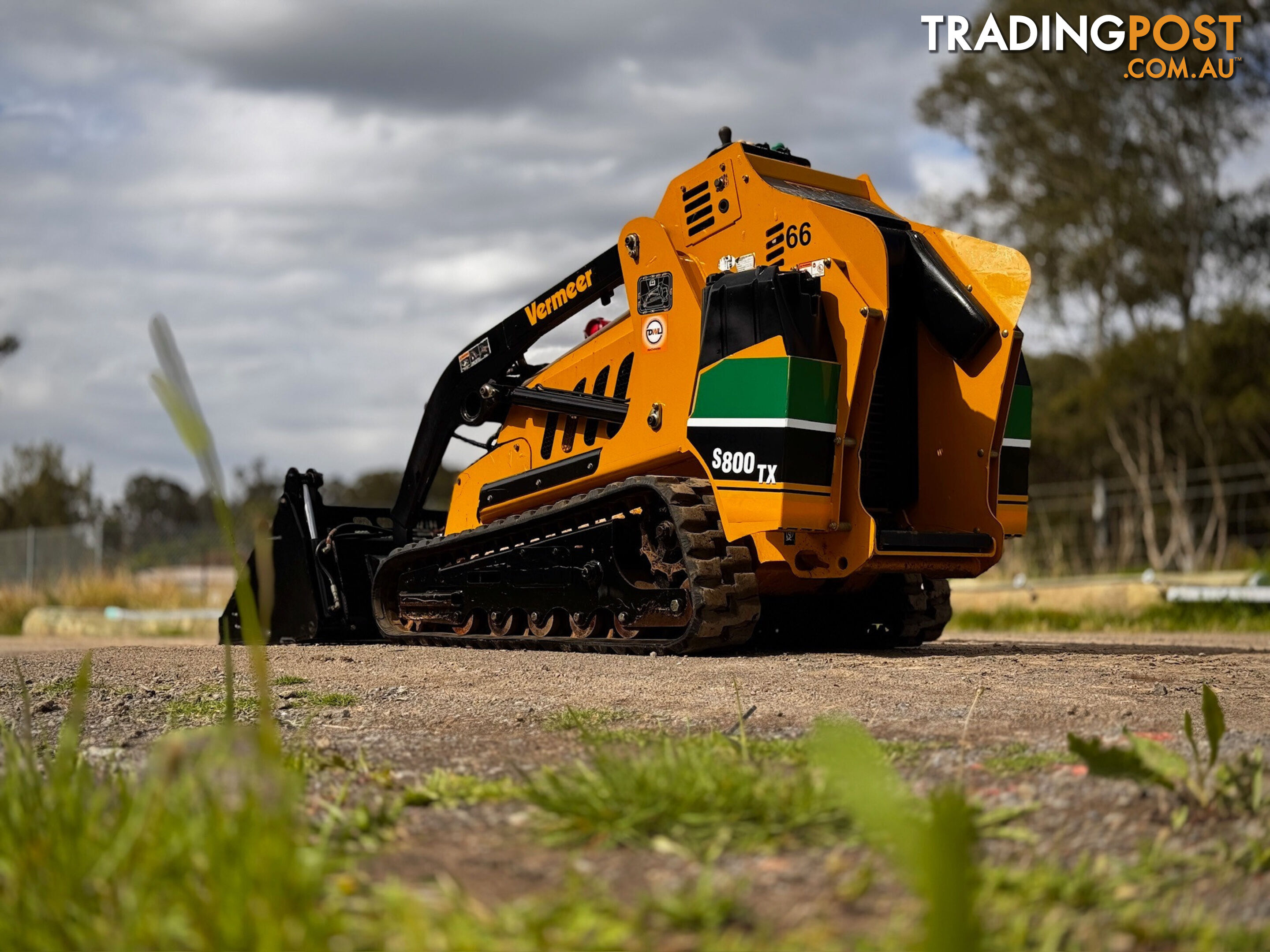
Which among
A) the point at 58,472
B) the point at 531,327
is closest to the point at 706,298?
the point at 531,327

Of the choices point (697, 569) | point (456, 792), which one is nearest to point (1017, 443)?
point (697, 569)

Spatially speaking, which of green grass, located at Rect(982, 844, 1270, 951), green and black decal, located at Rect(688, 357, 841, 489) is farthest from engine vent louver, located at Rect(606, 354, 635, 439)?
green grass, located at Rect(982, 844, 1270, 951)

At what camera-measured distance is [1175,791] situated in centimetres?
232

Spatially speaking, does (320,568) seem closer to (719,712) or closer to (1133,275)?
(719,712)

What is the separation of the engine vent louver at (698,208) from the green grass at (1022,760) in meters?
4.79

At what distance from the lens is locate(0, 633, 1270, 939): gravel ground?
1.91 meters

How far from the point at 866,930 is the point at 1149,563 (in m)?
23.6

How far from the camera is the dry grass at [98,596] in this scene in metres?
18.8

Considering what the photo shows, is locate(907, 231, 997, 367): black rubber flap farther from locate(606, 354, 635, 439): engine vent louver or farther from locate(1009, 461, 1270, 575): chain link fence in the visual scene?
locate(1009, 461, 1270, 575): chain link fence

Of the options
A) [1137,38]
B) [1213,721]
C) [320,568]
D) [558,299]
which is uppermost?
[1137,38]

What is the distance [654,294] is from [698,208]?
21.9 inches

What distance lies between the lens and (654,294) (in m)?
7.24

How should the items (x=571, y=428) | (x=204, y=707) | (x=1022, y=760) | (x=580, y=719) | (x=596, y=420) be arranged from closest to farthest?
(x=1022, y=760) < (x=580, y=719) < (x=204, y=707) < (x=596, y=420) < (x=571, y=428)

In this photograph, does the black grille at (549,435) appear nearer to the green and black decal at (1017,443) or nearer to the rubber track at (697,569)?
Answer: the rubber track at (697,569)
